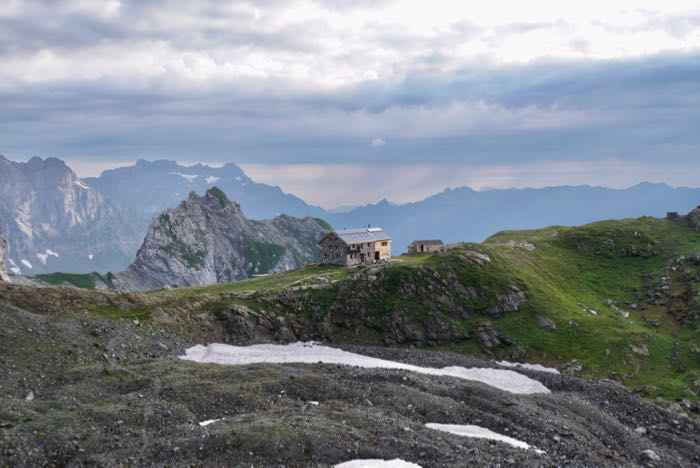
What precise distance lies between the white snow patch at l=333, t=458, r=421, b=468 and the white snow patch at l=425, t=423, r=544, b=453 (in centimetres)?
872

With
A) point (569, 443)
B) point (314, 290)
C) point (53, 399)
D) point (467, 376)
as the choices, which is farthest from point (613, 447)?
point (314, 290)

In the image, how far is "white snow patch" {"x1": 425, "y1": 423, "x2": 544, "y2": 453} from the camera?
128 ft

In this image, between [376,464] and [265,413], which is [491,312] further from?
[376,464]

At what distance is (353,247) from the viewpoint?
119 m

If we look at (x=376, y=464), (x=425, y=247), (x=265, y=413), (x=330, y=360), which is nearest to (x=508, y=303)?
(x=330, y=360)

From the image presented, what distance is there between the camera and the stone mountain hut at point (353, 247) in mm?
118938

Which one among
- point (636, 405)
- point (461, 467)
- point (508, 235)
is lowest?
point (636, 405)

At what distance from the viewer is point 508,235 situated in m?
142

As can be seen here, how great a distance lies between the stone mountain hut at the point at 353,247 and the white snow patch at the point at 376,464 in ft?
286

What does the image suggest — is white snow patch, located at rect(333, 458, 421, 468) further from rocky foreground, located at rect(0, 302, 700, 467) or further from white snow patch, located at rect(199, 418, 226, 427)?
white snow patch, located at rect(199, 418, 226, 427)

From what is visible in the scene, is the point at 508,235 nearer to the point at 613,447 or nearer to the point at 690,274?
the point at 690,274

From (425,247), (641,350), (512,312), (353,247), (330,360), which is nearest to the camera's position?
(330,360)

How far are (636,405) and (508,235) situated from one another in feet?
295

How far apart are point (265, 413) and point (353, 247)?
8222 centimetres
